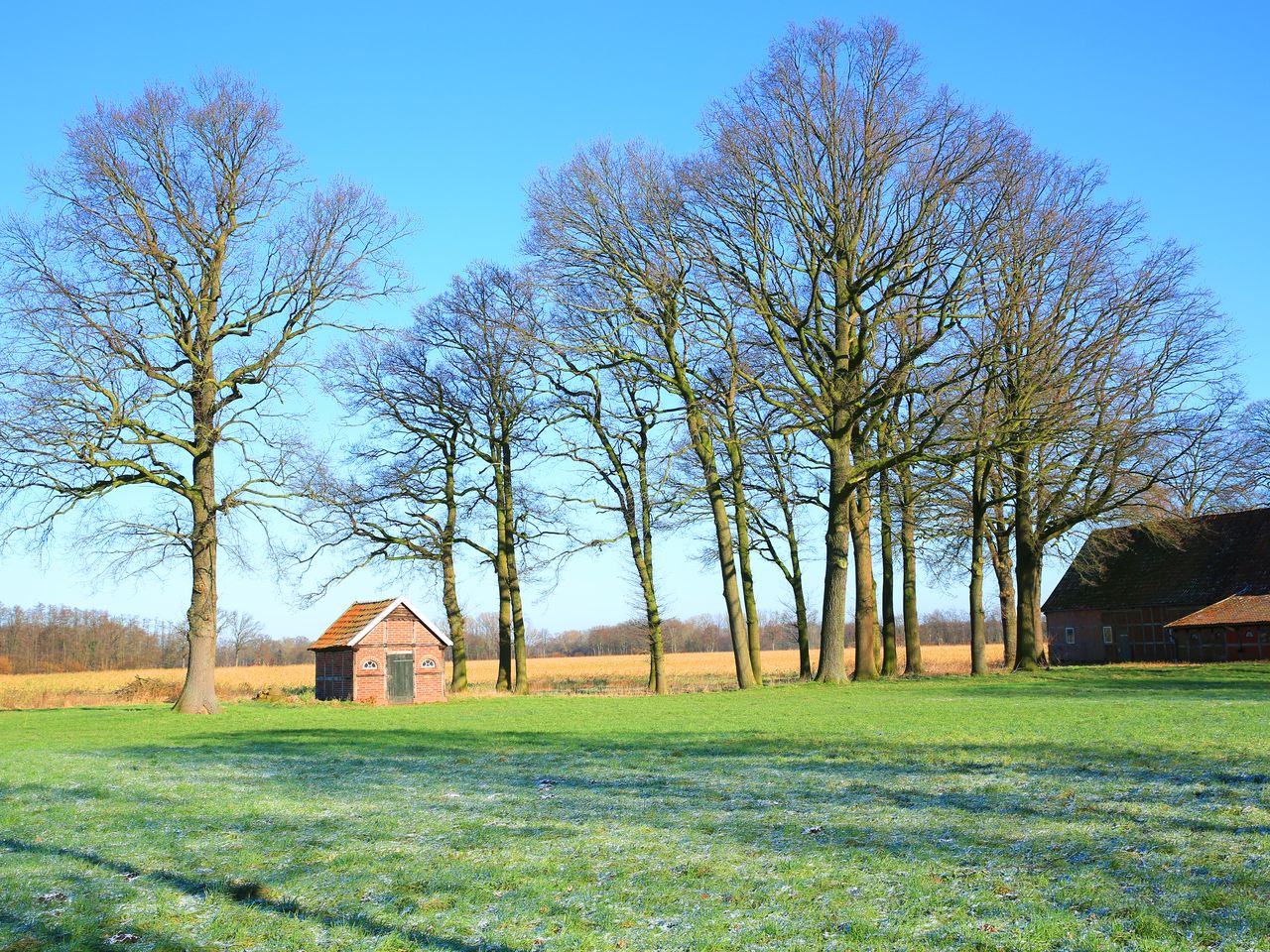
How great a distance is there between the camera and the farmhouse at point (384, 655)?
4169cm

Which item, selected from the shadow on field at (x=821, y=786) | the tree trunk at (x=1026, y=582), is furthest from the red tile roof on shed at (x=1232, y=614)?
the shadow on field at (x=821, y=786)

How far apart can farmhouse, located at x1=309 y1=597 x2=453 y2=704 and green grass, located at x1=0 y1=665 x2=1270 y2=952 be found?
83.1 feet

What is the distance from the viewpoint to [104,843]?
900 cm

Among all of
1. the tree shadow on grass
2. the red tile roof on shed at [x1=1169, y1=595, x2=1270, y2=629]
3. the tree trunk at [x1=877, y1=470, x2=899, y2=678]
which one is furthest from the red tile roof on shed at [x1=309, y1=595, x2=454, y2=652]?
the tree shadow on grass

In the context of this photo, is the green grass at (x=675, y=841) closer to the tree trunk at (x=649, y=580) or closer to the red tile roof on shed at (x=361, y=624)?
the tree trunk at (x=649, y=580)

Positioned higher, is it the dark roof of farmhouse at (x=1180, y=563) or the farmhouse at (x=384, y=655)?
the dark roof of farmhouse at (x=1180, y=563)

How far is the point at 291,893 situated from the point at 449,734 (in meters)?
12.5

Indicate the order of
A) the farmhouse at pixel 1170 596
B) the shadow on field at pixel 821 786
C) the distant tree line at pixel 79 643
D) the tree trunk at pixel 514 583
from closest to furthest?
the shadow on field at pixel 821 786 → the tree trunk at pixel 514 583 → the farmhouse at pixel 1170 596 → the distant tree line at pixel 79 643

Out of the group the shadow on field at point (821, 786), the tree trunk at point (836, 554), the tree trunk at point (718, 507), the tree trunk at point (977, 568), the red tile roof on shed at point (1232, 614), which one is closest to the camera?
the shadow on field at point (821, 786)

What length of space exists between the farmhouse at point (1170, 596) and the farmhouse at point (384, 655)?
2644cm

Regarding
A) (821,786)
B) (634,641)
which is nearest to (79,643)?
(634,641)

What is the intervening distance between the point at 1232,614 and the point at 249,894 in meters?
46.2

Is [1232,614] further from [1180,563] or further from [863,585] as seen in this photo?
[863,585]

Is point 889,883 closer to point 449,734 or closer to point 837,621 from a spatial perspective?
point 449,734
